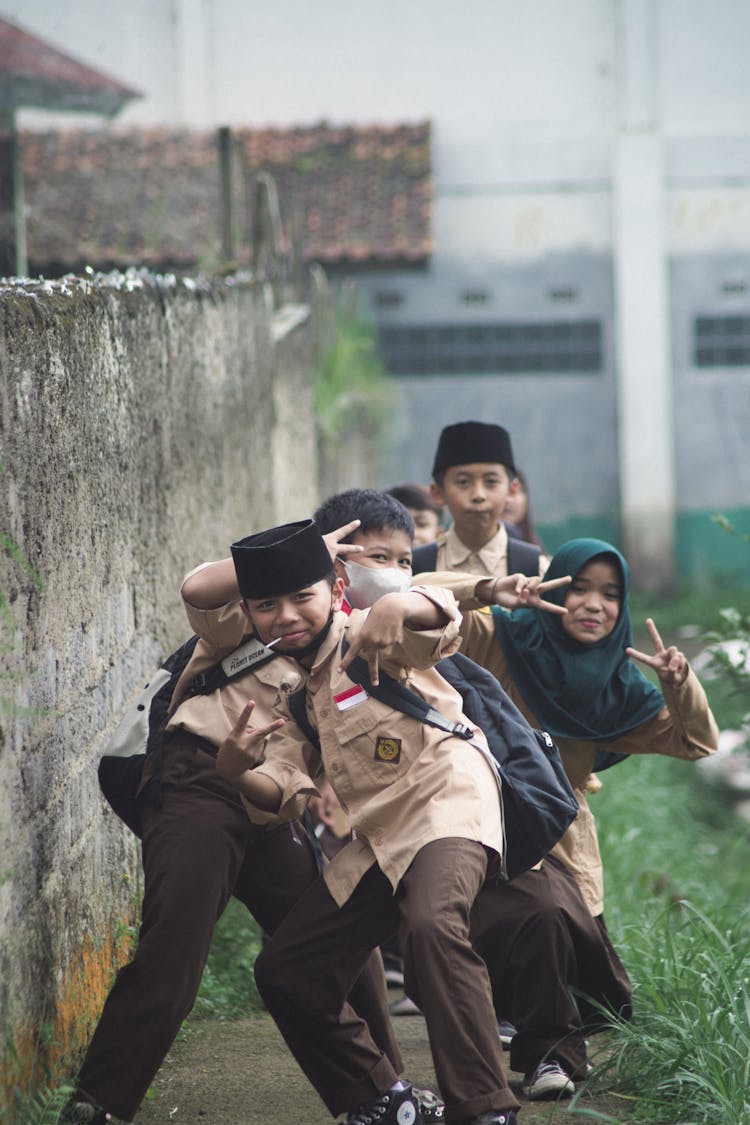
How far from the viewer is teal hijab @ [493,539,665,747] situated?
3.92 m

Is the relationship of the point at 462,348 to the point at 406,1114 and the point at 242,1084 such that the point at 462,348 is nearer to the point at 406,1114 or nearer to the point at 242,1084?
the point at 242,1084

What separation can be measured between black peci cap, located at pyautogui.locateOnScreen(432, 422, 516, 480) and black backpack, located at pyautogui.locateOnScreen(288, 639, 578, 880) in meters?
1.39

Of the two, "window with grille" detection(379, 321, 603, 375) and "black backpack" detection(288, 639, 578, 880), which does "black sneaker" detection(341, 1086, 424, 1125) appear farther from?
"window with grille" detection(379, 321, 603, 375)

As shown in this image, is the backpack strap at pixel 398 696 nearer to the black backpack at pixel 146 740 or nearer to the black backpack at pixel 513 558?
the black backpack at pixel 146 740

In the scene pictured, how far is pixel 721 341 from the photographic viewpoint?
17.7 m

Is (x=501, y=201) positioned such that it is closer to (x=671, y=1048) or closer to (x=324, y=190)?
(x=324, y=190)

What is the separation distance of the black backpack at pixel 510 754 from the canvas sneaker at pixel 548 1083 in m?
0.53

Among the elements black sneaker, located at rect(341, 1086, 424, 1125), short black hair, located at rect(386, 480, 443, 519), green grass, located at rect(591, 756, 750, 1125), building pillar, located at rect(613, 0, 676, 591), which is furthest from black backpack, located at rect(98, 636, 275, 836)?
building pillar, located at rect(613, 0, 676, 591)

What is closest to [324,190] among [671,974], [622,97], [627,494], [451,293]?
[451,293]

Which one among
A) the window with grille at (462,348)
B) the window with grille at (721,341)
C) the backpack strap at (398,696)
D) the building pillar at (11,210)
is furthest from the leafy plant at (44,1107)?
→ the window with grille at (721,341)

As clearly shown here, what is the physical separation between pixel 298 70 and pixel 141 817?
16.2 meters

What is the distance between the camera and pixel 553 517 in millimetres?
17859

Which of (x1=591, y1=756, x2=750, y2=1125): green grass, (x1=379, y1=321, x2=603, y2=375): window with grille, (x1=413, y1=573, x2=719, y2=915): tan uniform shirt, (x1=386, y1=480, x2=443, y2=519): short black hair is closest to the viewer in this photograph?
(x1=591, y1=756, x2=750, y2=1125): green grass

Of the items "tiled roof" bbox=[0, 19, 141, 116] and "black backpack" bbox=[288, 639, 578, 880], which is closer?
"black backpack" bbox=[288, 639, 578, 880]
